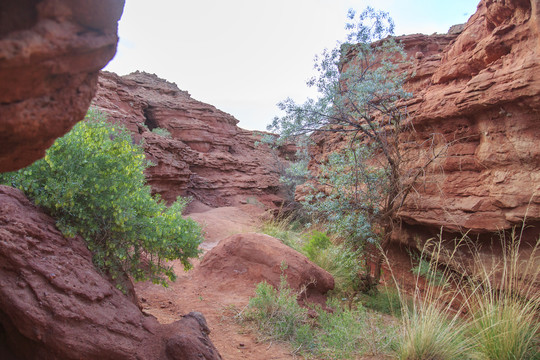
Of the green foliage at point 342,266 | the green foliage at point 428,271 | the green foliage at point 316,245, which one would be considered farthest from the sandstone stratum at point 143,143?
the green foliage at point 316,245

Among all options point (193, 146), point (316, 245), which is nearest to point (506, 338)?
point (316, 245)

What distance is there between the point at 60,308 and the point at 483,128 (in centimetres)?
706

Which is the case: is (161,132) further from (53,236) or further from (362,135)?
(53,236)

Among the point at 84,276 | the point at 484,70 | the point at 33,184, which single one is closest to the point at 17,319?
the point at 84,276

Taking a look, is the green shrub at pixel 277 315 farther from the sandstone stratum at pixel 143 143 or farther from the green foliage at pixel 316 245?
the green foliage at pixel 316 245

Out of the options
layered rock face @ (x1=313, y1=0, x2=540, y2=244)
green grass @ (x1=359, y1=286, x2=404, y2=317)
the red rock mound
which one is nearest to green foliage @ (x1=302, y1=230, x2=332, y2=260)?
the red rock mound

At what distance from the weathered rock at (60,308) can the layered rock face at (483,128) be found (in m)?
5.16

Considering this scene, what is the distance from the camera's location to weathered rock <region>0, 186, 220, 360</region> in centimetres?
253

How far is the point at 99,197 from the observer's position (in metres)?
A: 3.48

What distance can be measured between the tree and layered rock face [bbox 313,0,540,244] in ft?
1.56

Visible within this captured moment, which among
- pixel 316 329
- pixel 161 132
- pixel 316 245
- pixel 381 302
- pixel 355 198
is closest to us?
pixel 316 329

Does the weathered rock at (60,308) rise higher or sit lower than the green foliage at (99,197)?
lower

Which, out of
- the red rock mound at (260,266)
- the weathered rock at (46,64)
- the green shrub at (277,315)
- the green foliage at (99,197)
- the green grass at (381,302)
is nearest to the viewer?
the weathered rock at (46,64)

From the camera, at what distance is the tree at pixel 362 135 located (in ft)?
24.2
